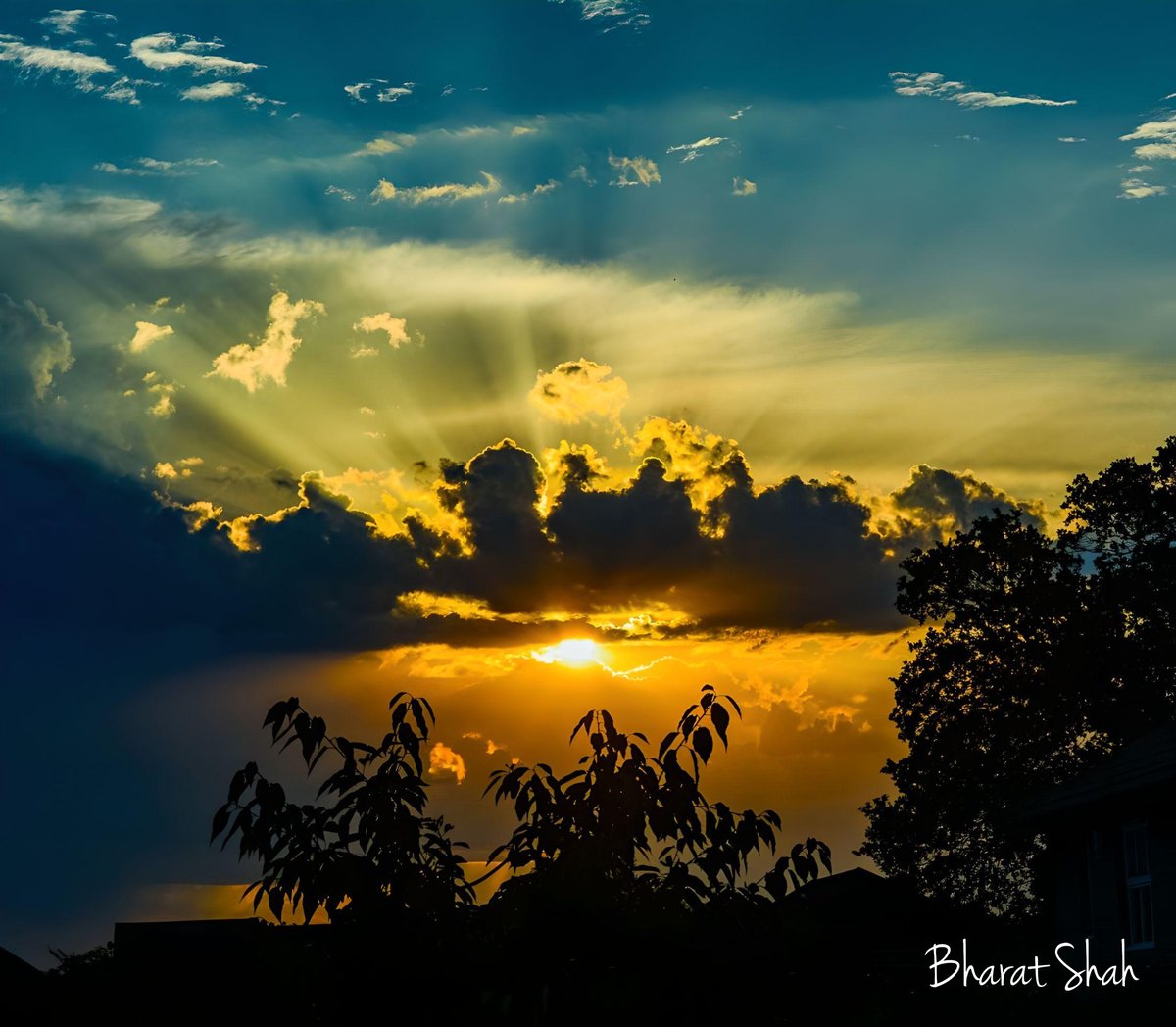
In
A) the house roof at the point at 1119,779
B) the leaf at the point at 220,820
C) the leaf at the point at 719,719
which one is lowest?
the leaf at the point at 220,820

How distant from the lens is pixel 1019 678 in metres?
41.5

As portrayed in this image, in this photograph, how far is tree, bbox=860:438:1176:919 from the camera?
1599 inches

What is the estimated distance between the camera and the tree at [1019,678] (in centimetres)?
4062

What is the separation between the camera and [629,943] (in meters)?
6.12

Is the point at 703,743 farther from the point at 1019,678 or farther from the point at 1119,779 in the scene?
the point at 1019,678

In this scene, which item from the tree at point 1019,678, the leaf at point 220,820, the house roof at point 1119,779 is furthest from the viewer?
the tree at point 1019,678

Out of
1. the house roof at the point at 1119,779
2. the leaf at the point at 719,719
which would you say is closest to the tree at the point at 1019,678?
the house roof at the point at 1119,779

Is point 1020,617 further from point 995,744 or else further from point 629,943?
point 629,943

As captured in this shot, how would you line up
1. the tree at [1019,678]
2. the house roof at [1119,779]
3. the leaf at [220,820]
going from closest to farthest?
1. the leaf at [220,820]
2. the house roof at [1119,779]
3. the tree at [1019,678]

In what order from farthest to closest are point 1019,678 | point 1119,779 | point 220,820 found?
1. point 1019,678
2. point 1119,779
3. point 220,820

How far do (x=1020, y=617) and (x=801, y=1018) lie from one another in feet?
124

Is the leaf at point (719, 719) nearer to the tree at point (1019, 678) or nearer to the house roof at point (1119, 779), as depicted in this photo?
the house roof at point (1119, 779)

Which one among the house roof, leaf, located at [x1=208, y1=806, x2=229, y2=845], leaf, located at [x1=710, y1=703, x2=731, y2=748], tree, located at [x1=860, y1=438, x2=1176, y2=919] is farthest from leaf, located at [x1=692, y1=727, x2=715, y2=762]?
tree, located at [x1=860, y1=438, x2=1176, y2=919]

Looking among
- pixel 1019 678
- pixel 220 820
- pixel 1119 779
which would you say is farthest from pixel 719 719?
pixel 1019 678
